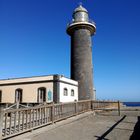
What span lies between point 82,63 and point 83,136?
18.0 metres

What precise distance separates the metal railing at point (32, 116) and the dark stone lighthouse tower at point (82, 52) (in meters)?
10.3

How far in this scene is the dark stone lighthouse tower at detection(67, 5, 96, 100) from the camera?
24.5m

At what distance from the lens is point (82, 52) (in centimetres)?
2503

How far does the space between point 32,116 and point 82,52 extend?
699 inches

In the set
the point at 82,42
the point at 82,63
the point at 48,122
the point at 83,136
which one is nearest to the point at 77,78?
the point at 82,63

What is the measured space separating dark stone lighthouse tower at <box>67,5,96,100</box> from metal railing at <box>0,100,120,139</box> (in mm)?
10268

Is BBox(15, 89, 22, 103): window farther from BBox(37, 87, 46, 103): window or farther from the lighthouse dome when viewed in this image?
the lighthouse dome

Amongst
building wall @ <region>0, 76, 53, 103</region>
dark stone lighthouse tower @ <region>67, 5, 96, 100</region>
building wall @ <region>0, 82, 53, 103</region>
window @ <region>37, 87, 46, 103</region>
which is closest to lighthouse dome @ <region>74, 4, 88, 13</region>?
dark stone lighthouse tower @ <region>67, 5, 96, 100</region>

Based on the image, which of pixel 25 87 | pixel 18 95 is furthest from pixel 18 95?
pixel 25 87

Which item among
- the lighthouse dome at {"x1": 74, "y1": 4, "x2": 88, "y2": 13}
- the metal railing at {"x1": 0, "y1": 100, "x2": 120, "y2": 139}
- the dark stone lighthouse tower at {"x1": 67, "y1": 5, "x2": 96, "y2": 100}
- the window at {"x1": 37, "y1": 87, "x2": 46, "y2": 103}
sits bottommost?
the metal railing at {"x1": 0, "y1": 100, "x2": 120, "y2": 139}

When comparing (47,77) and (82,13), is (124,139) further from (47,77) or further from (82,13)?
(82,13)

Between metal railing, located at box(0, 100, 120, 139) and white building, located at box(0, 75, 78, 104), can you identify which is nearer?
metal railing, located at box(0, 100, 120, 139)

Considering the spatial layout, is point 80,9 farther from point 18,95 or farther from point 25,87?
point 18,95

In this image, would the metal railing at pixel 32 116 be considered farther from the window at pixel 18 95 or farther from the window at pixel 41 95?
the window at pixel 18 95
